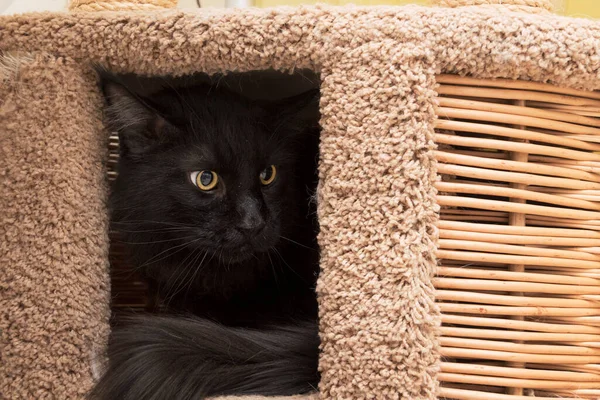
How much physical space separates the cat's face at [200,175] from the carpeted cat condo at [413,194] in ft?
0.73

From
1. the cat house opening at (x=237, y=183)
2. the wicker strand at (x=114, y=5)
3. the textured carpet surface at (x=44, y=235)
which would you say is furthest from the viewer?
the cat house opening at (x=237, y=183)

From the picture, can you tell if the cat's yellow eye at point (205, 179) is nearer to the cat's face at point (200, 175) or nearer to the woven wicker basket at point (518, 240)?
the cat's face at point (200, 175)

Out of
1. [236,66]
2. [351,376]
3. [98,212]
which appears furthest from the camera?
[98,212]

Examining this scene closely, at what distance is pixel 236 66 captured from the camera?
1.01 metres

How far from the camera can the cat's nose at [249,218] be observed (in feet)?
3.76

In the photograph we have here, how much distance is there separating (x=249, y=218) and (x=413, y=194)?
40cm

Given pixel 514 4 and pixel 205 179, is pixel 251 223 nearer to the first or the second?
pixel 205 179

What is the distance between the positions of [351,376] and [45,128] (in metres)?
0.72

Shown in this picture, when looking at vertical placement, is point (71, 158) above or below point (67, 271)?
above

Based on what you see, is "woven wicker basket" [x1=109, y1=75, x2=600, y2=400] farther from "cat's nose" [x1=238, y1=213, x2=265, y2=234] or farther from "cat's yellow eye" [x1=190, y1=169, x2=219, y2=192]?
"cat's yellow eye" [x1=190, y1=169, x2=219, y2=192]

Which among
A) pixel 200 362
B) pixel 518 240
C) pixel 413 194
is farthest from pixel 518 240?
pixel 200 362

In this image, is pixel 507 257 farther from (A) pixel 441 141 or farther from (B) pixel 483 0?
(B) pixel 483 0

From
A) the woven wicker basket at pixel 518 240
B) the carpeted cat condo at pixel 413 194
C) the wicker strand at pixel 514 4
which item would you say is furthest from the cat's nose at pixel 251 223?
the wicker strand at pixel 514 4

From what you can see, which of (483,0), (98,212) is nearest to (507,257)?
(483,0)
